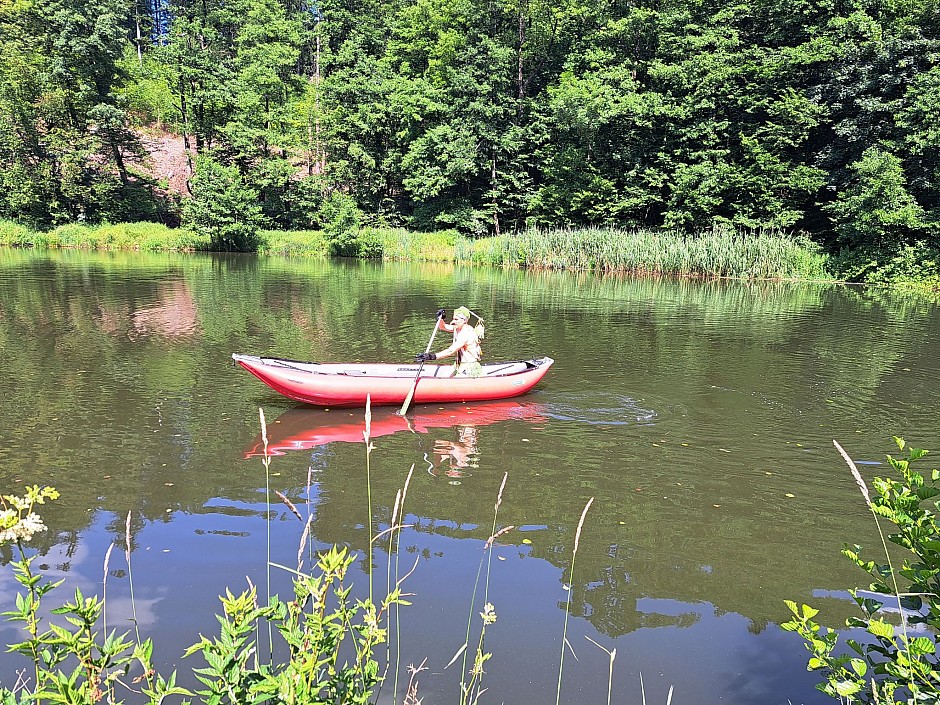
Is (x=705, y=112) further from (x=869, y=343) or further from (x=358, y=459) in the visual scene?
(x=358, y=459)

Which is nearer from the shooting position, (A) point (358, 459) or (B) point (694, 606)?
(B) point (694, 606)

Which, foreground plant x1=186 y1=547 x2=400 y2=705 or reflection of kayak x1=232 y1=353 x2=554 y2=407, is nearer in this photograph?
foreground plant x1=186 y1=547 x2=400 y2=705

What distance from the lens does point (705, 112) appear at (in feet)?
114

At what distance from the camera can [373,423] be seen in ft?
28.4

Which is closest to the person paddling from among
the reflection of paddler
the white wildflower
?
the reflection of paddler

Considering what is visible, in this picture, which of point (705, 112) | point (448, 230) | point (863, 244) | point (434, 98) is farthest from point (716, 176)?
point (434, 98)

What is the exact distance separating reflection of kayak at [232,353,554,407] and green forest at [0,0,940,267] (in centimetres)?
2306

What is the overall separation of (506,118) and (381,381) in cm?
3451

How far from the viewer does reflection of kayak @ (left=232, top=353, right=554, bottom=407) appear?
8758 mm

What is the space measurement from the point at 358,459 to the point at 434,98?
125 ft

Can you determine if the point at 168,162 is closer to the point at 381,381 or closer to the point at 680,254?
the point at 680,254

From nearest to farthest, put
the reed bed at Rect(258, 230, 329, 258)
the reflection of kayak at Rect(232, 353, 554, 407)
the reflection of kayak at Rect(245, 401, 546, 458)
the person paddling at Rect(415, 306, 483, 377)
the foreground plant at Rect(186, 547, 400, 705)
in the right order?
the foreground plant at Rect(186, 547, 400, 705) < the reflection of kayak at Rect(245, 401, 546, 458) < the reflection of kayak at Rect(232, 353, 554, 407) < the person paddling at Rect(415, 306, 483, 377) < the reed bed at Rect(258, 230, 329, 258)

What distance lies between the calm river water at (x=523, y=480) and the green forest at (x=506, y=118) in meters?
18.2

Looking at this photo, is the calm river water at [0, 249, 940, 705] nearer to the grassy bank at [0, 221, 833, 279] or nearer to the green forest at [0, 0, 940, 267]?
the grassy bank at [0, 221, 833, 279]
